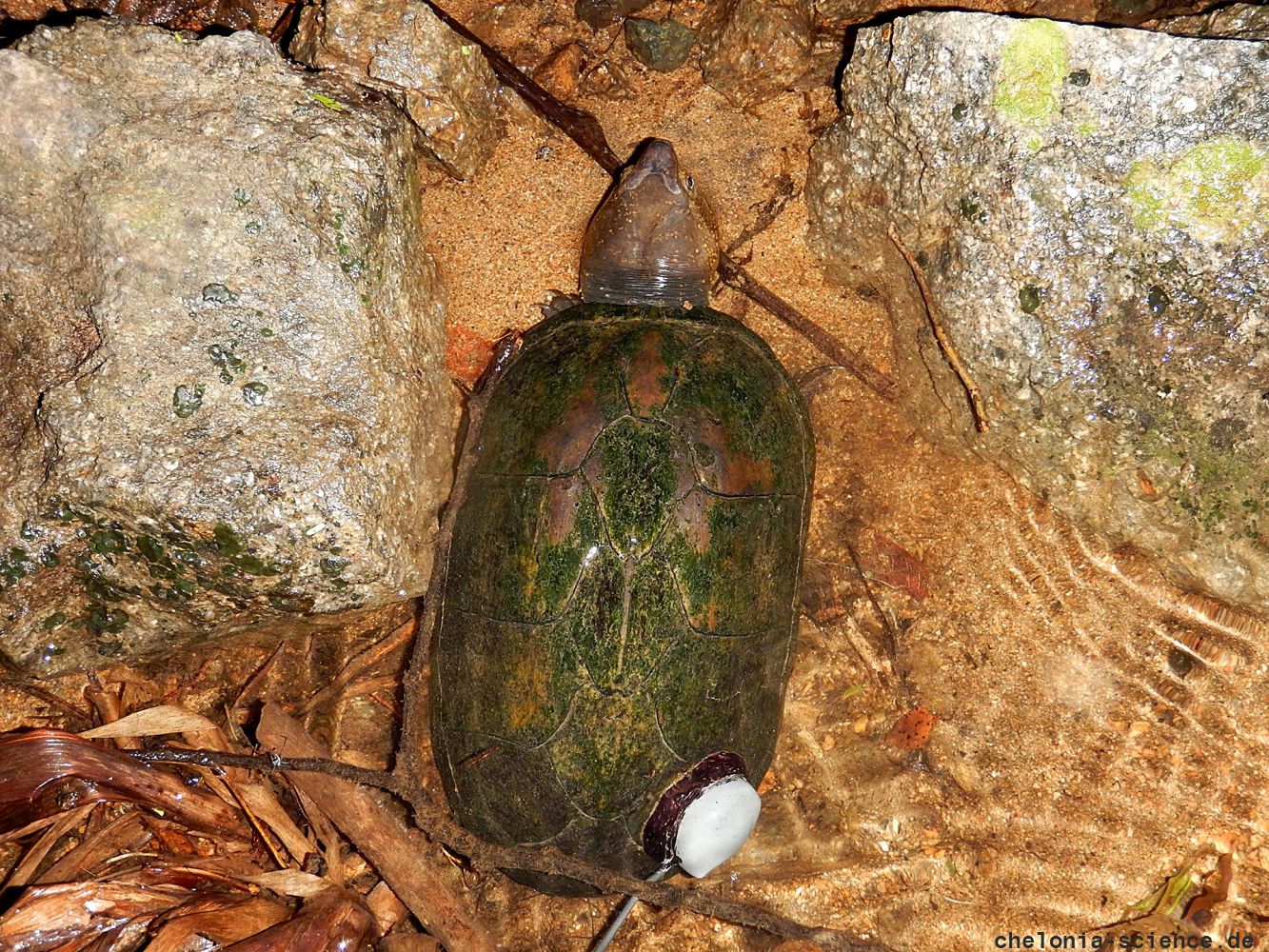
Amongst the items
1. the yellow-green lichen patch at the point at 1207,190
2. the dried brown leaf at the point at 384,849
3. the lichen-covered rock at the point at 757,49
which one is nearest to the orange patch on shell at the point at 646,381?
the lichen-covered rock at the point at 757,49

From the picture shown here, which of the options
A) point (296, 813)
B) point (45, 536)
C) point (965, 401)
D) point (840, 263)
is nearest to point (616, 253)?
point (840, 263)

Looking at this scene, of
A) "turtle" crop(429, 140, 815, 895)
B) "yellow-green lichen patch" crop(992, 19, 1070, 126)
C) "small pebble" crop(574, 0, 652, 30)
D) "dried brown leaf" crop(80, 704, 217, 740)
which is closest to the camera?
"yellow-green lichen patch" crop(992, 19, 1070, 126)

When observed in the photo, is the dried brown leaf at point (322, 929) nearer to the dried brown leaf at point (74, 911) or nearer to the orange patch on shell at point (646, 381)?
the dried brown leaf at point (74, 911)

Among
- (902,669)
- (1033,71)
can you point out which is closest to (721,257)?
(1033,71)

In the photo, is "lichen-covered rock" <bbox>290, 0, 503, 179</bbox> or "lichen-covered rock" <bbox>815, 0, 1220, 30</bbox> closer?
"lichen-covered rock" <bbox>290, 0, 503, 179</bbox>

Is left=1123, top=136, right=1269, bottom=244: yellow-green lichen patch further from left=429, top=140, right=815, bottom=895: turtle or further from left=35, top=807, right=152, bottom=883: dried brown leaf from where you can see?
left=35, top=807, right=152, bottom=883: dried brown leaf

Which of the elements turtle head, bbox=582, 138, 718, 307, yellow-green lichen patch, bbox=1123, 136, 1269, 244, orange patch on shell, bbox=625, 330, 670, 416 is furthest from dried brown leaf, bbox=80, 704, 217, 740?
yellow-green lichen patch, bbox=1123, 136, 1269, 244

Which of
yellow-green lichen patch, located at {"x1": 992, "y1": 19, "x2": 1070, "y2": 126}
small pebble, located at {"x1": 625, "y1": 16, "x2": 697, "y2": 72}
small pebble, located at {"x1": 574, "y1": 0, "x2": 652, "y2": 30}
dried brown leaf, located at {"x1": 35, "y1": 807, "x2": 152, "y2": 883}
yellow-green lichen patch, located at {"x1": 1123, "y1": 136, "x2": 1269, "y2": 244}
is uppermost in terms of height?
small pebble, located at {"x1": 574, "y1": 0, "x2": 652, "y2": 30}

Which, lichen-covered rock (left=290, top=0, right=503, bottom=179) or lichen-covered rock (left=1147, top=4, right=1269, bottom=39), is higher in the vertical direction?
lichen-covered rock (left=1147, top=4, right=1269, bottom=39)
